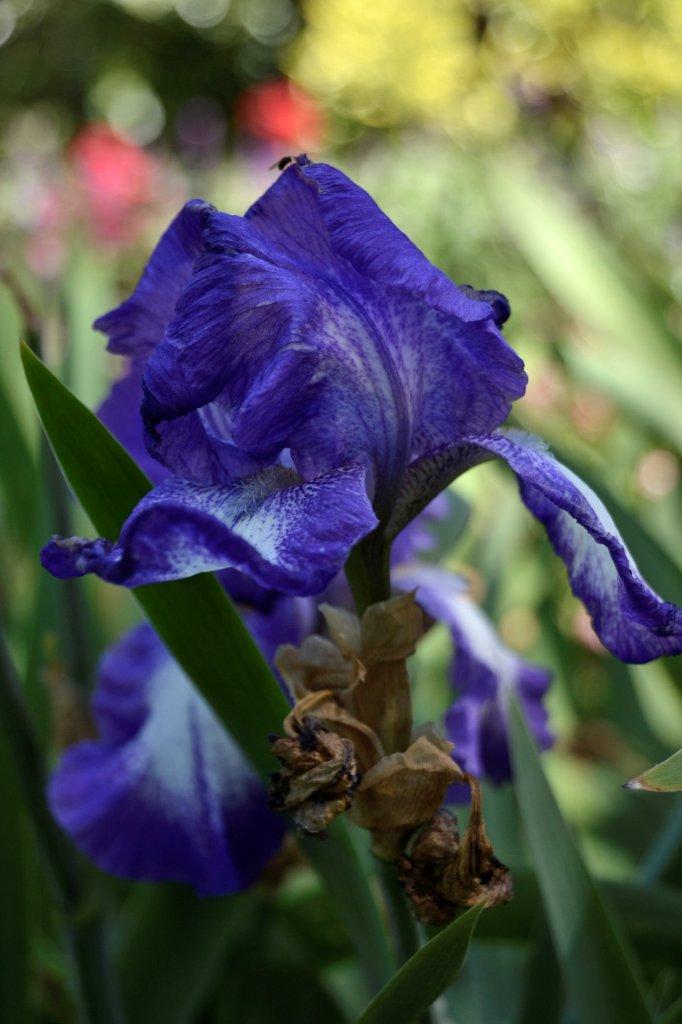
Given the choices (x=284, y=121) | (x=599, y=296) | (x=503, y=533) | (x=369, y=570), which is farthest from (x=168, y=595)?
(x=284, y=121)

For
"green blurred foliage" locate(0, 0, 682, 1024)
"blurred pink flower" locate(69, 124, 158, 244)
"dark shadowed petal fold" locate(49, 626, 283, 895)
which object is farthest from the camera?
"blurred pink flower" locate(69, 124, 158, 244)

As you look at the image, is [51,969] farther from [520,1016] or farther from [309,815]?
[309,815]

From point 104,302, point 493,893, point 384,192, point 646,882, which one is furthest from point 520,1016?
point 384,192

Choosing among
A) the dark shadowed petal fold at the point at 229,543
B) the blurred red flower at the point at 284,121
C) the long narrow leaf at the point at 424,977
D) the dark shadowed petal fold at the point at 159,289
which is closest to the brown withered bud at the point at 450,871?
the long narrow leaf at the point at 424,977

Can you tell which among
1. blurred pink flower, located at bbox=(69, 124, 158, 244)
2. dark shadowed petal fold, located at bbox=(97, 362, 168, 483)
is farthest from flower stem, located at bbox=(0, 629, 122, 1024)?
blurred pink flower, located at bbox=(69, 124, 158, 244)

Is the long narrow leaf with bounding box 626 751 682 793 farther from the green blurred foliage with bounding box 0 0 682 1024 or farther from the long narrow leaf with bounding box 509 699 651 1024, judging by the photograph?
the green blurred foliage with bounding box 0 0 682 1024

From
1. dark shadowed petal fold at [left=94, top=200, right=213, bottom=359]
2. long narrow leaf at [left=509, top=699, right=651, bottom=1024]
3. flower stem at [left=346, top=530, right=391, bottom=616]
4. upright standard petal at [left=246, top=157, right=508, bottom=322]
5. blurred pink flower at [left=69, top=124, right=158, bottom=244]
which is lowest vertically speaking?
long narrow leaf at [left=509, top=699, right=651, bottom=1024]

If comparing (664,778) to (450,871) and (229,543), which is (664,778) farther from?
(229,543)
